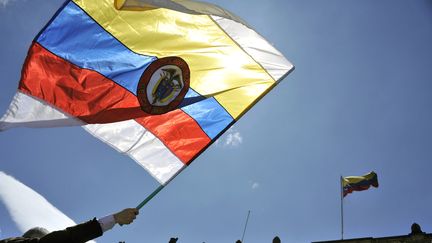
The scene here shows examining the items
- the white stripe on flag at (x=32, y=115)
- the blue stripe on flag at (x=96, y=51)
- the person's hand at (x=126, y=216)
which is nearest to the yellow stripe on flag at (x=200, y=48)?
the blue stripe on flag at (x=96, y=51)

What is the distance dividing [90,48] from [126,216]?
3.33m

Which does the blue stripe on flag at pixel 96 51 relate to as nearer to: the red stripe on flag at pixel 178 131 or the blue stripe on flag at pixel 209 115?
the blue stripe on flag at pixel 209 115

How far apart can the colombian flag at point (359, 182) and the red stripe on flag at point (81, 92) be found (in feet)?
52.2

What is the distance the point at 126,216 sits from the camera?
293cm

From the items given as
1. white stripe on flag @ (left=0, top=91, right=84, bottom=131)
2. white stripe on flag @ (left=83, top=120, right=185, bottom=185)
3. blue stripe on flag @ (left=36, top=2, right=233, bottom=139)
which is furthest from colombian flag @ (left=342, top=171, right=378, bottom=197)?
white stripe on flag @ (left=0, top=91, right=84, bottom=131)

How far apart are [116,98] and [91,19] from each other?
121 centimetres

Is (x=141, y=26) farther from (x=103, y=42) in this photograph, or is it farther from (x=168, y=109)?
(x=168, y=109)

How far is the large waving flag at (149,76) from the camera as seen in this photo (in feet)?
16.9

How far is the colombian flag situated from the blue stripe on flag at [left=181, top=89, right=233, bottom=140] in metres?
15.6

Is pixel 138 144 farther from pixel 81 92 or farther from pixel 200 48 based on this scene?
pixel 200 48

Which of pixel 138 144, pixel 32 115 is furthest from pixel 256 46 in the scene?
pixel 32 115

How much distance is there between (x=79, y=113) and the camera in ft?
16.8

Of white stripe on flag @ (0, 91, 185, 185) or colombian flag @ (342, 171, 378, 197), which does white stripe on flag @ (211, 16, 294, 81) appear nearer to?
white stripe on flag @ (0, 91, 185, 185)

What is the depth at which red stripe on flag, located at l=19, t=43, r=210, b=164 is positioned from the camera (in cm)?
511
